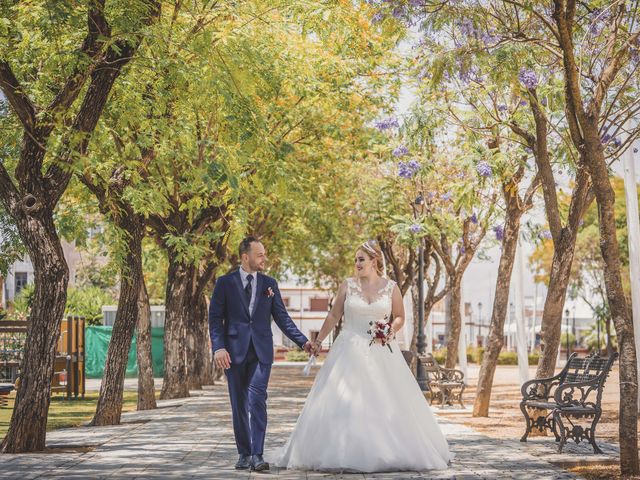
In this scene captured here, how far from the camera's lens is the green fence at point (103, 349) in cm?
4222

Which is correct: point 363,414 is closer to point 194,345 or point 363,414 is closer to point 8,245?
point 8,245

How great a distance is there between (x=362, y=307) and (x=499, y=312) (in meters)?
7.84

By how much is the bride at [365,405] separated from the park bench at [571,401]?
2.45 meters

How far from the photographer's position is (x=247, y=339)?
32.9 feet

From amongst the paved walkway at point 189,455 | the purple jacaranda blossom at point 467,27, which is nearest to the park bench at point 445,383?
the paved walkway at point 189,455

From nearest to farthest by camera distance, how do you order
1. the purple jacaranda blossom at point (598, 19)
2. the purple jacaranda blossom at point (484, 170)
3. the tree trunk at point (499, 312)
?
the purple jacaranda blossom at point (598, 19) → the purple jacaranda blossom at point (484, 170) → the tree trunk at point (499, 312)

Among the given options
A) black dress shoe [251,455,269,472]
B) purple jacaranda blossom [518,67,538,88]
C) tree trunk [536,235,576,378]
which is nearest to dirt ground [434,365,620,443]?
tree trunk [536,235,576,378]

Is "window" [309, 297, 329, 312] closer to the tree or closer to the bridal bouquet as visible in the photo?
the tree

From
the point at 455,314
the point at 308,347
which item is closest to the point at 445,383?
the point at 455,314

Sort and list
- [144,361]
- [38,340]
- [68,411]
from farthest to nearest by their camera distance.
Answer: [68,411] → [144,361] → [38,340]

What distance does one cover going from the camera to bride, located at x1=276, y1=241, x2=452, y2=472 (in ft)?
32.5

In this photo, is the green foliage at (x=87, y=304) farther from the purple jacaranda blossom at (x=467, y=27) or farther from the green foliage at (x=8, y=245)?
the purple jacaranda blossom at (x=467, y=27)

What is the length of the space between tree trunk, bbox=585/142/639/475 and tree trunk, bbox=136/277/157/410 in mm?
13392

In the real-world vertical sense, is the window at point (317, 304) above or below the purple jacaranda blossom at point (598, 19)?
above
